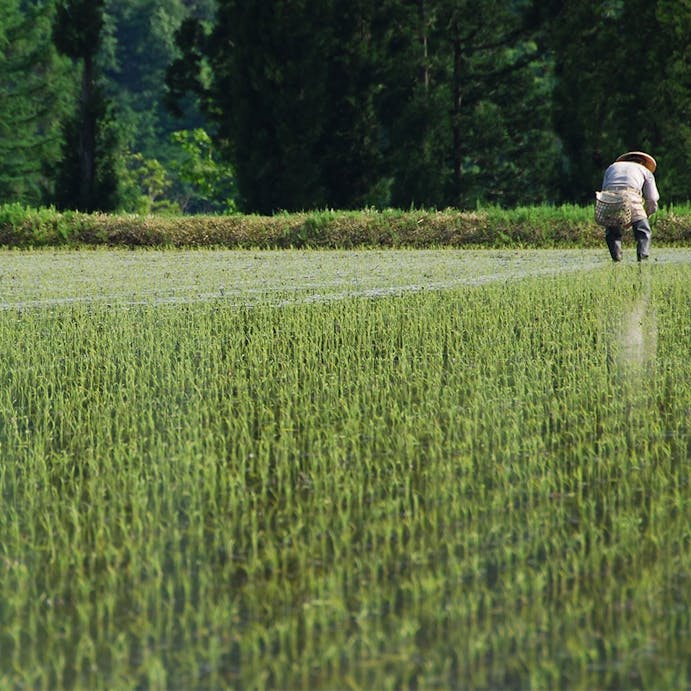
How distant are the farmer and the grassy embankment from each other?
27.8ft

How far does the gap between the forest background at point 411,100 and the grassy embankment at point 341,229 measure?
4.83 m

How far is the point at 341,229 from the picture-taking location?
31922 mm

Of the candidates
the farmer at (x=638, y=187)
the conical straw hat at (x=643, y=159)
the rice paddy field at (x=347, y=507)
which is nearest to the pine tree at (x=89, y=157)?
the conical straw hat at (x=643, y=159)

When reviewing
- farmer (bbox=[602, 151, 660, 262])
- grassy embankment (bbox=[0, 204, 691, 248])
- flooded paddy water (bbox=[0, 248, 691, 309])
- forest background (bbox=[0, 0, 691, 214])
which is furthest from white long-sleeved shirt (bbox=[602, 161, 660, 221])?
forest background (bbox=[0, 0, 691, 214])

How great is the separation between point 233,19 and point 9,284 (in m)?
21.7

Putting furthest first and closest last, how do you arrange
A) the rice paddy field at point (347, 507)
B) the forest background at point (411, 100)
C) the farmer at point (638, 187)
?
the forest background at point (411, 100)
the farmer at point (638, 187)
the rice paddy field at point (347, 507)

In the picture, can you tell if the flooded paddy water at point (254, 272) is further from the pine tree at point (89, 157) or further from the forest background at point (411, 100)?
the pine tree at point (89, 157)

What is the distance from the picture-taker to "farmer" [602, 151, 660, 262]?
21.8 m

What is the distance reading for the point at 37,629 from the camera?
3947 mm

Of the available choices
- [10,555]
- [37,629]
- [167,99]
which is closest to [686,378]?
[10,555]

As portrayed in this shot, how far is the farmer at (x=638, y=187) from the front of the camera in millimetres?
21766

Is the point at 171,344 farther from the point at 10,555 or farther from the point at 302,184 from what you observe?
the point at 302,184

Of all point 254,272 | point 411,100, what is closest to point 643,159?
point 254,272

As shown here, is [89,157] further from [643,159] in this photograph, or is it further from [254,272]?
[643,159]
